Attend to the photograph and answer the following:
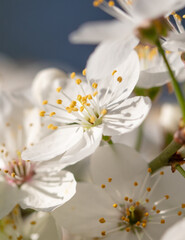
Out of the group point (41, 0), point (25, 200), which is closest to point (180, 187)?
point (25, 200)

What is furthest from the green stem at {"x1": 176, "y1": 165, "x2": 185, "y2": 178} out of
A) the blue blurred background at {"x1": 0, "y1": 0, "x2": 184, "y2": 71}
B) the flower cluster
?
the blue blurred background at {"x1": 0, "y1": 0, "x2": 184, "y2": 71}

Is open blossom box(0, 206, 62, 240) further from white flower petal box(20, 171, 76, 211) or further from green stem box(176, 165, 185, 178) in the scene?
green stem box(176, 165, 185, 178)

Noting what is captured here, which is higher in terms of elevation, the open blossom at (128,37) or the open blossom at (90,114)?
the open blossom at (128,37)

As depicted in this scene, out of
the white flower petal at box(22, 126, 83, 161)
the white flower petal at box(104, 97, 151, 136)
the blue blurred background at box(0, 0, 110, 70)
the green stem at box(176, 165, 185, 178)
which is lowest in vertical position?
the blue blurred background at box(0, 0, 110, 70)

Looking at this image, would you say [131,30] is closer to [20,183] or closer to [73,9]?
[20,183]

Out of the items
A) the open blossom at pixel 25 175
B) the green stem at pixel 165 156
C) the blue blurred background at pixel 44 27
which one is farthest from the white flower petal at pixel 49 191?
the blue blurred background at pixel 44 27

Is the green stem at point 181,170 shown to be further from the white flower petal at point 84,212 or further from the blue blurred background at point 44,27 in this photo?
the blue blurred background at point 44,27
